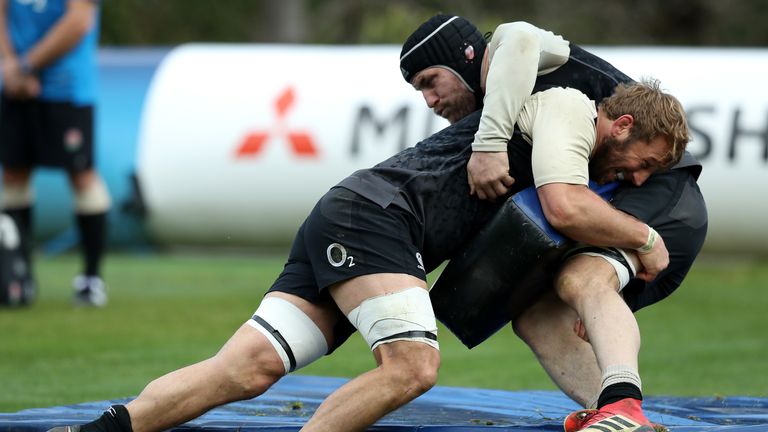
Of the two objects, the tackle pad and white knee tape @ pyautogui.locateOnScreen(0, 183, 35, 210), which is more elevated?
the tackle pad

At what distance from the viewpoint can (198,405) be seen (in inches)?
171

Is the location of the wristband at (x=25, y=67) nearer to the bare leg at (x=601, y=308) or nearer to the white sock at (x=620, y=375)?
the bare leg at (x=601, y=308)

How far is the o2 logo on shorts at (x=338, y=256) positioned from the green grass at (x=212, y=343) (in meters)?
1.93

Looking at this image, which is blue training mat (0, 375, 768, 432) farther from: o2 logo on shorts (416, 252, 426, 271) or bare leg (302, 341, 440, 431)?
o2 logo on shorts (416, 252, 426, 271)

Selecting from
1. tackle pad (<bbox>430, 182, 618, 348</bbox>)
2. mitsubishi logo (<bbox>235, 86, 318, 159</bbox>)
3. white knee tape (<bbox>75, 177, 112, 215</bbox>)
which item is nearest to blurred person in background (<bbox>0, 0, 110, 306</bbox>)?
white knee tape (<bbox>75, 177, 112, 215</bbox>)

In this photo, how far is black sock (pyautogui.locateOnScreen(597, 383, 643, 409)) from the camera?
4090mm

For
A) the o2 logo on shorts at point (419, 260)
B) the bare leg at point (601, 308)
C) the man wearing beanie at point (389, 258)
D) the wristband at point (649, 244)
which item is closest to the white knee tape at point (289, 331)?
the man wearing beanie at point (389, 258)

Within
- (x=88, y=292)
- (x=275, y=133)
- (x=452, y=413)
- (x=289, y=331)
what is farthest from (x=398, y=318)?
(x=275, y=133)

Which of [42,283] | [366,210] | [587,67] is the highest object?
[587,67]

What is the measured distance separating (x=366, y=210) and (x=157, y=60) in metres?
8.54

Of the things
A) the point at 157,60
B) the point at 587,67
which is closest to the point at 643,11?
the point at 157,60

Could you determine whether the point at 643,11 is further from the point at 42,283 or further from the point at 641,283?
the point at 641,283

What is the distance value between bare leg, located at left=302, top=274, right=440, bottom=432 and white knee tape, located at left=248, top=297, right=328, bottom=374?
0.29m

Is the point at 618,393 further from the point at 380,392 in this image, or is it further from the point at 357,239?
the point at 357,239
